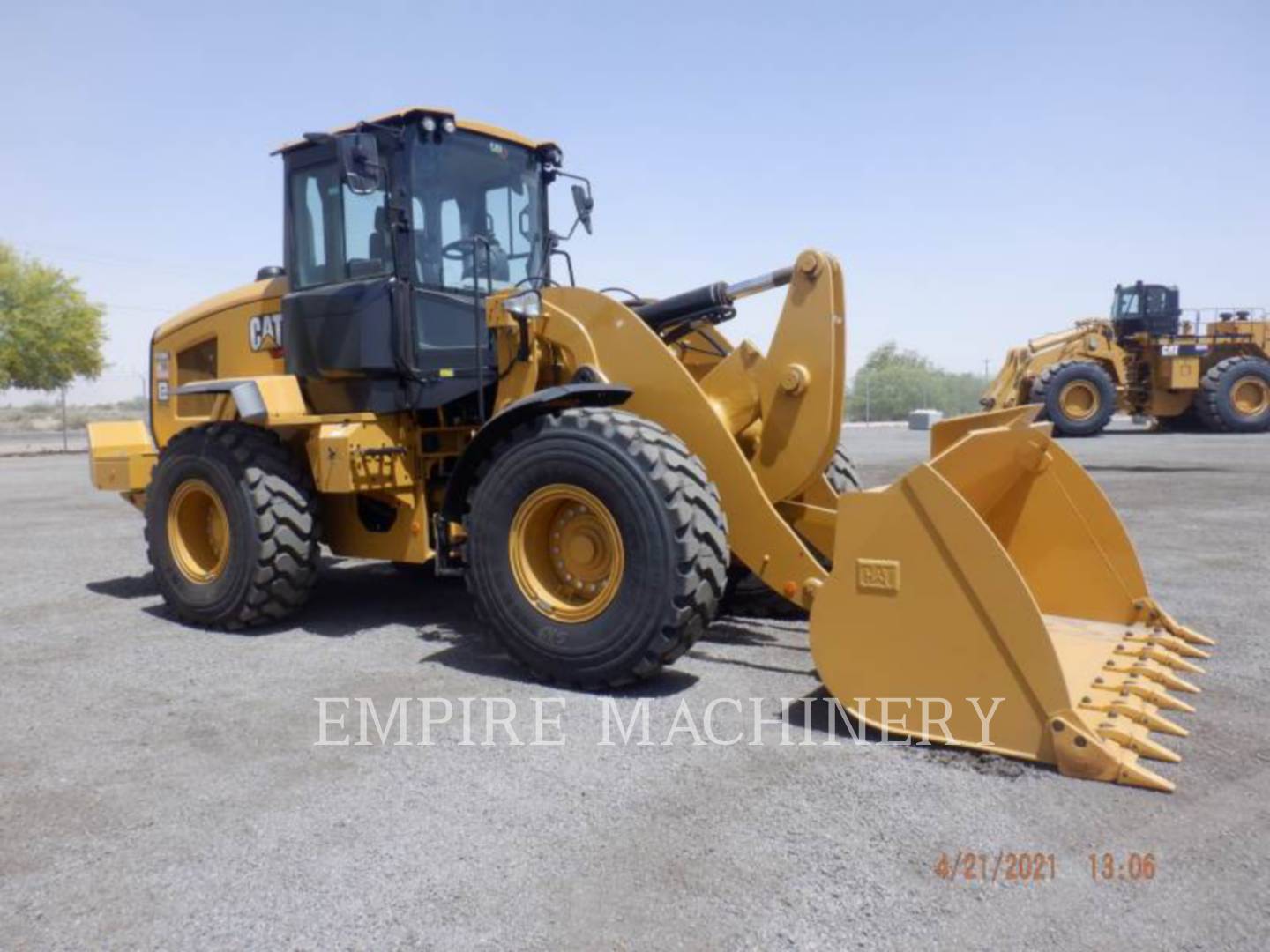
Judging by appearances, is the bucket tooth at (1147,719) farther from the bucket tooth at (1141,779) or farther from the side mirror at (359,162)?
the side mirror at (359,162)

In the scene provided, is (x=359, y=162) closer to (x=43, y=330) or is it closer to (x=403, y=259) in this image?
(x=403, y=259)

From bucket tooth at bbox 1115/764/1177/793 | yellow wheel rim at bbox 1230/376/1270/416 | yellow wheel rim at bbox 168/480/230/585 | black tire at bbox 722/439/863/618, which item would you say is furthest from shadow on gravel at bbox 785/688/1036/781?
yellow wheel rim at bbox 1230/376/1270/416

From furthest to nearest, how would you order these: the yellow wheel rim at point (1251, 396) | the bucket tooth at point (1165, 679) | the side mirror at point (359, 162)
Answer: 1. the yellow wheel rim at point (1251, 396)
2. the side mirror at point (359, 162)
3. the bucket tooth at point (1165, 679)

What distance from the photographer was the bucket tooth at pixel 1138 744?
3441 mm

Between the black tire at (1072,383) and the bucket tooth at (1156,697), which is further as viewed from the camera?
the black tire at (1072,383)

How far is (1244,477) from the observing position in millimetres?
13195

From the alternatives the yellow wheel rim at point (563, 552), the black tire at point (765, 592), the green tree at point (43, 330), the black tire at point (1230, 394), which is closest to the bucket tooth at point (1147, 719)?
the yellow wheel rim at point (563, 552)

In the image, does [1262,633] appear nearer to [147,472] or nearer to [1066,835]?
[1066,835]

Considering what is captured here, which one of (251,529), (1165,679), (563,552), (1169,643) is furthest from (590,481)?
(1169,643)

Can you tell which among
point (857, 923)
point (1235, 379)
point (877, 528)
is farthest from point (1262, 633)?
point (1235, 379)

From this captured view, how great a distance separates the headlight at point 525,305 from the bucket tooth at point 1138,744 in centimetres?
324

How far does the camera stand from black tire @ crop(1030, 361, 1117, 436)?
2212 cm

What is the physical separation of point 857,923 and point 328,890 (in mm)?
1427

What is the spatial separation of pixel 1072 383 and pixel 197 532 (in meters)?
20.3
